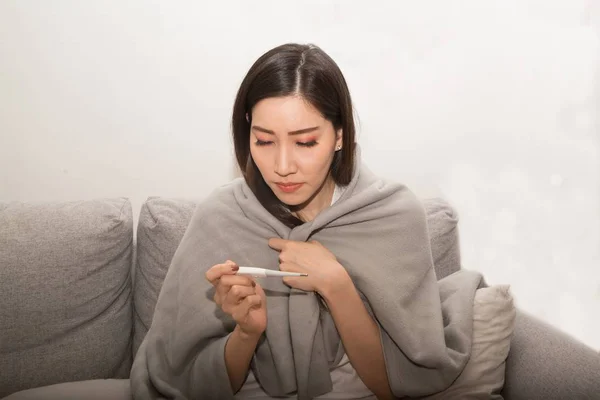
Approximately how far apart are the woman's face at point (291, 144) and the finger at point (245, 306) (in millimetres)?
274

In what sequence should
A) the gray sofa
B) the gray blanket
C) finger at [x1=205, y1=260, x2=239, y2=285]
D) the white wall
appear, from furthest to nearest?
the white wall, the gray sofa, the gray blanket, finger at [x1=205, y1=260, x2=239, y2=285]

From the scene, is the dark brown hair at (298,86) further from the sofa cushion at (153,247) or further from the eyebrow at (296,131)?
the sofa cushion at (153,247)

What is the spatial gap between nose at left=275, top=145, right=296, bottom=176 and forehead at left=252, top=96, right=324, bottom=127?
58 millimetres

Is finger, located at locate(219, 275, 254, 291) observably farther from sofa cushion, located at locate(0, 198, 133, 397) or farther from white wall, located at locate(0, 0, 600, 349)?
white wall, located at locate(0, 0, 600, 349)

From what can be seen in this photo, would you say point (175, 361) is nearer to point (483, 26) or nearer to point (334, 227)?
point (334, 227)

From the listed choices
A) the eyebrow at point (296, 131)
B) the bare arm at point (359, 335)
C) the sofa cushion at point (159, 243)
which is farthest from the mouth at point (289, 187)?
the sofa cushion at point (159, 243)

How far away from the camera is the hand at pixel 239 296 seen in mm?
1246

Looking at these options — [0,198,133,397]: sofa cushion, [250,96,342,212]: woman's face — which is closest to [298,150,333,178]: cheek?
[250,96,342,212]: woman's face

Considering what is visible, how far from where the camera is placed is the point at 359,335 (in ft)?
4.92

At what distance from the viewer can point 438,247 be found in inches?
76.3

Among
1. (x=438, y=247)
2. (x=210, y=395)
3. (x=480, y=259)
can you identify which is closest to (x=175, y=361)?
(x=210, y=395)

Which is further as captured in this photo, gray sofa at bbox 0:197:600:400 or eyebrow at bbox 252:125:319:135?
gray sofa at bbox 0:197:600:400

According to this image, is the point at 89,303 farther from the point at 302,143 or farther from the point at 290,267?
the point at 302,143

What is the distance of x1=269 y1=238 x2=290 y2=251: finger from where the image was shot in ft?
4.98
